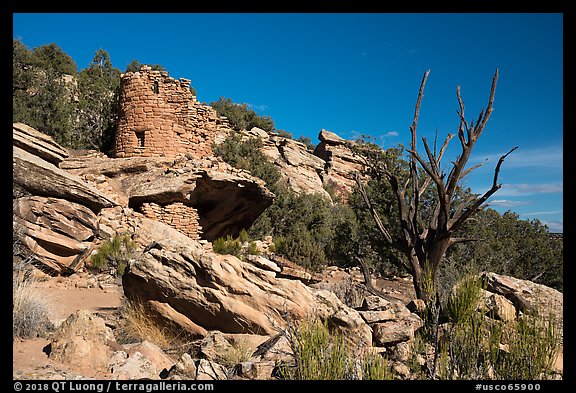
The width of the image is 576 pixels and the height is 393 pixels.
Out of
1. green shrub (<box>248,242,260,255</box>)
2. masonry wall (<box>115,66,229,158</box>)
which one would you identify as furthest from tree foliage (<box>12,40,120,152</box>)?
green shrub (<box>248,242,260,255</box>)

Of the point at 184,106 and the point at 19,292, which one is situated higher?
the point at 184,106

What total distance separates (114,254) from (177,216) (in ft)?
10.1

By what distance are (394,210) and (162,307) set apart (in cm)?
1063

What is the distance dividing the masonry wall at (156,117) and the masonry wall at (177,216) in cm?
212

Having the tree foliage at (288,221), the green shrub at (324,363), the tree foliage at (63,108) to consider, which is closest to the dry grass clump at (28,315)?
the green shrub at (324,363)

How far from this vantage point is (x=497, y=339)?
3754 millimetres

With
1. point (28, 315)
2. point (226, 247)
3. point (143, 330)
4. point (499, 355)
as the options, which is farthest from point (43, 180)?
point (499, 355)

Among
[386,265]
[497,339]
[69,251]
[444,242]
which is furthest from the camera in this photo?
[386,265]

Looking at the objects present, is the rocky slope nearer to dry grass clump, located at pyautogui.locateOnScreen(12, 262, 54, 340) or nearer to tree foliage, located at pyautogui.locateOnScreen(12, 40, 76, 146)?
dry grass clump, located at pyautogui.locateOnScreen(12, 262, 54, 340)

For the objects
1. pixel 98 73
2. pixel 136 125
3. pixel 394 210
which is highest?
pixel 98 73

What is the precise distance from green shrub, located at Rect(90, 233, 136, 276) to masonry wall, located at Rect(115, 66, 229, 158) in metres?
4.21

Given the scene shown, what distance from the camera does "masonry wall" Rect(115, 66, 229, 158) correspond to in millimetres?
13562
